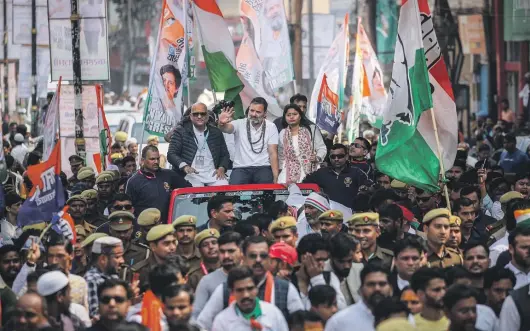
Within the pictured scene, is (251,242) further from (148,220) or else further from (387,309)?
(148,220)

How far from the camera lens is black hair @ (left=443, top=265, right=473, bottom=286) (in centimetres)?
1028

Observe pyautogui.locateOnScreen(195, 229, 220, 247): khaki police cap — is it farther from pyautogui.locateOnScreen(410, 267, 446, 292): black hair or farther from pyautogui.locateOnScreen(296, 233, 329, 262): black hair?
pyautogui.locateOnScreen(410, 267, 446, 292): black hair

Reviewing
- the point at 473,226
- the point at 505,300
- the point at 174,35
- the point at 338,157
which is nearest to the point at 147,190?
the point at 338,157

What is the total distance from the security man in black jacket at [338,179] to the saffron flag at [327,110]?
2.99m

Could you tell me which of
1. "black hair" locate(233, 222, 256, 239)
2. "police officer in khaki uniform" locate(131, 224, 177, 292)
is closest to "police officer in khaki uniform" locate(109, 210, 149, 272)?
"black hair" locate(233, 222, 256, 239)

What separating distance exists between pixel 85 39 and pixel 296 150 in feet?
17.1

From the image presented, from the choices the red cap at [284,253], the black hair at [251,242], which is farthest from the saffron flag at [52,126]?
the black hair at [251,242]

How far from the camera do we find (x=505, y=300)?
9.73 metres

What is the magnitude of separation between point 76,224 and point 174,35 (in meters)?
5.35

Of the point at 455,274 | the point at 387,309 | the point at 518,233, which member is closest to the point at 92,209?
the point at 518,233

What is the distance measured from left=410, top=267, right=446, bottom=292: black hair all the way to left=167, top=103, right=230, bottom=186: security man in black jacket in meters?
5.93

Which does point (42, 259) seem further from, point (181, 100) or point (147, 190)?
point (181, 100)

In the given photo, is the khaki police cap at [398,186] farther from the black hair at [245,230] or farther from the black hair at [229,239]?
the black hair at [229,239]

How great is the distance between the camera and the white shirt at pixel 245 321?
9.39 metres
